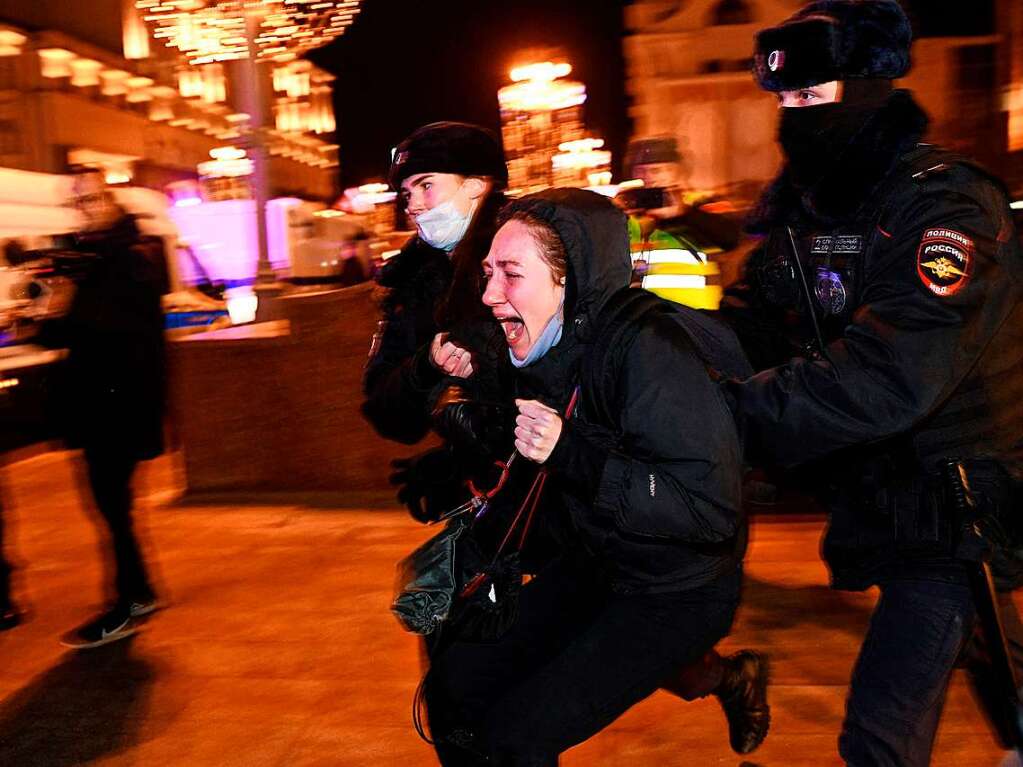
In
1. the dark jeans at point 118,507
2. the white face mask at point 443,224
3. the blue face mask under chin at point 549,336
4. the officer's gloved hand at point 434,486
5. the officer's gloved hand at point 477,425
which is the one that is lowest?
the dark jeans at point 118,507

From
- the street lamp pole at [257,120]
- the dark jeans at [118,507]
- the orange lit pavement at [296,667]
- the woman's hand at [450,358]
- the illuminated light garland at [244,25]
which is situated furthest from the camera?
the illuminated light garland at [244,25]

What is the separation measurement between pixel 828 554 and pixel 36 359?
10.2 meters

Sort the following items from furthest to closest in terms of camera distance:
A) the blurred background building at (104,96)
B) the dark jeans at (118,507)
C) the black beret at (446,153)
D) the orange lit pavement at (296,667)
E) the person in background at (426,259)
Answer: the blurred background building at (104,96) < the dark jeans at (118,507) < the orange lit pavement at (296,667) < the black beret at (446,153) < the person in background at (426,259)

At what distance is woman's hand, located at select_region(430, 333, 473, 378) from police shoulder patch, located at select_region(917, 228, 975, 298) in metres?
1.28

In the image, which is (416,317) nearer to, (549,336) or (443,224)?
(443,224)

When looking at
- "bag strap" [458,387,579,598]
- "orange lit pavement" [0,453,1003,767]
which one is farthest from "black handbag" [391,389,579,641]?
"orange lit pavement" [0,453,1003,767]

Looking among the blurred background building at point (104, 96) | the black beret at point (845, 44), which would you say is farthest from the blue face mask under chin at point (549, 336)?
the blurred background building at point (104, 96)

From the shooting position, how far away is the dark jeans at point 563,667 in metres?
2.38

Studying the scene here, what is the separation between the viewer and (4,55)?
2319 centimetres

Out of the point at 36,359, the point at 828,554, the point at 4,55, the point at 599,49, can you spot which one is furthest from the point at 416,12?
the point at 828,554

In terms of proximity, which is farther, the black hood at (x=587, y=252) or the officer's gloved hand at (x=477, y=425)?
the officer's gloved hand at (x=477, y=425)

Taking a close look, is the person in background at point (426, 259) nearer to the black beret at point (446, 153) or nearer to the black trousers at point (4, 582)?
the black beret at point (446, 153)

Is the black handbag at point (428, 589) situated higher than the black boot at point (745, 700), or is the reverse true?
the black handbag at point (428, 589)

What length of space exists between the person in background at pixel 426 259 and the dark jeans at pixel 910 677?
138 cm
